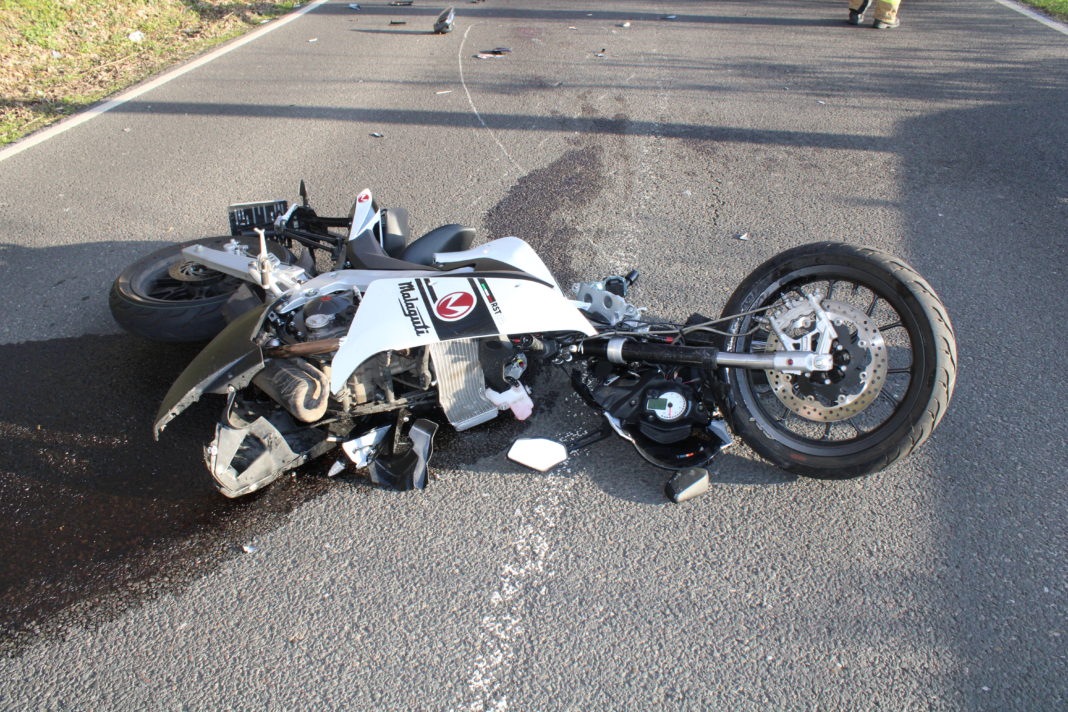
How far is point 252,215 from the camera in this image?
185 inches

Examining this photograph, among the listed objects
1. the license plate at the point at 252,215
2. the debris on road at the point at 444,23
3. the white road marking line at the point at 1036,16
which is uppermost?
the debris on road at the point at 444,23

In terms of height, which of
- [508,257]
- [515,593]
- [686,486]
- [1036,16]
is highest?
[1036,16]

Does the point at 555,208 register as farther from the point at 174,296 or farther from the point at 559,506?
the point at 559,506

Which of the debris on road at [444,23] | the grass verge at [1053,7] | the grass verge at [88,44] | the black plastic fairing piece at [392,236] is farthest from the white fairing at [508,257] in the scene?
the grass verge at [1053,7]

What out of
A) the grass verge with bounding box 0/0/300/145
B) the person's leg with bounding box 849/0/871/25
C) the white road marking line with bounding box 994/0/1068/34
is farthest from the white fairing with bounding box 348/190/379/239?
the white road marking line with bounding box 994/0/1068/34

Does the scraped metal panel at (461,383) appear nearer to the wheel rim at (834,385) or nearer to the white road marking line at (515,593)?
the white road marking line at (515,593)

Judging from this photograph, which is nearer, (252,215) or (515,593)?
(515,593)

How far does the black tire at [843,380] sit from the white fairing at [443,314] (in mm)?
795

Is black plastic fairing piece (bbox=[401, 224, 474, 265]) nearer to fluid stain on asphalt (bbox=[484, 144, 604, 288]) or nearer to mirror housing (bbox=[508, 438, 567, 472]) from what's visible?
fluid stain on asphalt (bbox=[484, 144, 604, 288])

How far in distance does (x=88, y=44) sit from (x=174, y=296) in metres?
7.81

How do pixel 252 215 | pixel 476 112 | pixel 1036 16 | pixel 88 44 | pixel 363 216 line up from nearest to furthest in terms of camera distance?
1. pixel 363 216
2. pixel 252 215
3. pixel 476 112
4. pixel 88 44
5. pixel 1036 16

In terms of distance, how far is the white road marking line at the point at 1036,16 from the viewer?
10.7 m

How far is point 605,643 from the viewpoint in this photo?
2561mm

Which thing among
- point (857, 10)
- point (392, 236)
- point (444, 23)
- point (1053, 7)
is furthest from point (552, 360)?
point (1053, 7)
